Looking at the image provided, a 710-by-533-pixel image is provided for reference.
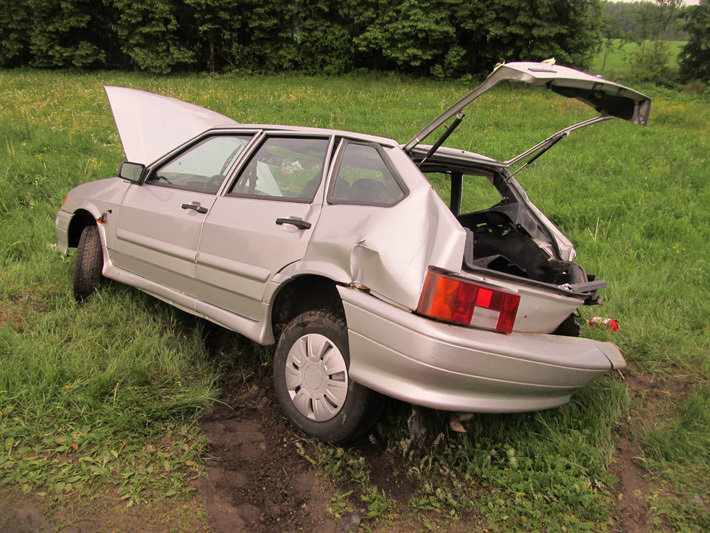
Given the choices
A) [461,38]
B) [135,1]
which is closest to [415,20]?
[461,38]

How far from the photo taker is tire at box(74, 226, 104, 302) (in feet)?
13.4

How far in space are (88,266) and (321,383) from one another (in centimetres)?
247

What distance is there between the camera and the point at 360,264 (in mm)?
2449

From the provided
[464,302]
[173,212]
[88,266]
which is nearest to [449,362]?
[464,302]

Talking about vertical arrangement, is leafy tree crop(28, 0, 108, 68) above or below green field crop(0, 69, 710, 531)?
above

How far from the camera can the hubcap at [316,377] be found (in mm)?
2613

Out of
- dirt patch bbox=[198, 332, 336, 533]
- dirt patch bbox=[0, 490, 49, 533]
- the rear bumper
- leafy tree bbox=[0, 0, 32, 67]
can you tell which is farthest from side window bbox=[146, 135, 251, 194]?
leafy tree bbox=[0, 0, 32, 67]

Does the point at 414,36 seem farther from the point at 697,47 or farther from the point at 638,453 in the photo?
the point at 638,453

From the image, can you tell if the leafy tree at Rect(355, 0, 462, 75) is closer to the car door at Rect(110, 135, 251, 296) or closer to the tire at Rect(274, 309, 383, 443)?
the car door at Rect(110, 135, 251, 296)

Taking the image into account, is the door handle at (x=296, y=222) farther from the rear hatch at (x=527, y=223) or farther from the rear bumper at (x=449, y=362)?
the rear hatch at (x=527, y=223)

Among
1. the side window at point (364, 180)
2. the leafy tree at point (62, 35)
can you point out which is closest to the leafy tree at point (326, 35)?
the leafy tree at point (62, 35)

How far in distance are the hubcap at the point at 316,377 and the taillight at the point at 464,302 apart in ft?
2.01

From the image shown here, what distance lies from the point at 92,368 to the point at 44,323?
2.65 feet

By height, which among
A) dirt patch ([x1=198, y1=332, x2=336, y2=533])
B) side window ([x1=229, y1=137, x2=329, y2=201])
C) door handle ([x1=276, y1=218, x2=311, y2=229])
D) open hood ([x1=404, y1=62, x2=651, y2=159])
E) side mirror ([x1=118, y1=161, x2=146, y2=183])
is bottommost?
dirt patch ([x1=198, y1=332, x2=336, y2=533])
